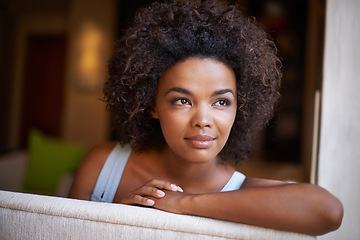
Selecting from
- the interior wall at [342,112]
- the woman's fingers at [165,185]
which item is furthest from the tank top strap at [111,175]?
the interior wall at [342,112]

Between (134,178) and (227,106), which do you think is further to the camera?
(134,178)

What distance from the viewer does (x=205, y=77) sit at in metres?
1.19

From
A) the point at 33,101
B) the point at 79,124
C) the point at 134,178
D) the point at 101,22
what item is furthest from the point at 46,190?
the point at 33,101

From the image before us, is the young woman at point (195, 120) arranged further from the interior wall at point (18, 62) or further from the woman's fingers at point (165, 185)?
the interior wall at point (18, 62)

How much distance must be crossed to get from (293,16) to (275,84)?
215 inches

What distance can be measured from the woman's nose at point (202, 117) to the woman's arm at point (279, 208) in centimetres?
25

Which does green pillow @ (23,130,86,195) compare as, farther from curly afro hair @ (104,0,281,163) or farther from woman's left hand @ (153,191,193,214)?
woman's left hand @ (153,191,193,214)

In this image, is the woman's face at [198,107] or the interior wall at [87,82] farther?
the interior wall at [87,82]

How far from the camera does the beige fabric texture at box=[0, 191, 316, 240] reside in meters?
0.92

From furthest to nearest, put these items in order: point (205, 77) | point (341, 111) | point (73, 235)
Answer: point (341, 111), point (205, 77), point (73, 235)

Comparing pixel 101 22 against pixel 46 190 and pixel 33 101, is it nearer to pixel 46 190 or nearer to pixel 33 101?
pixel 33 101

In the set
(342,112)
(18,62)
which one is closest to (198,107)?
(342,112)

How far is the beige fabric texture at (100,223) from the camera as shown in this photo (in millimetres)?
923

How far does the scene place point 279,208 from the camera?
0.92 metres
